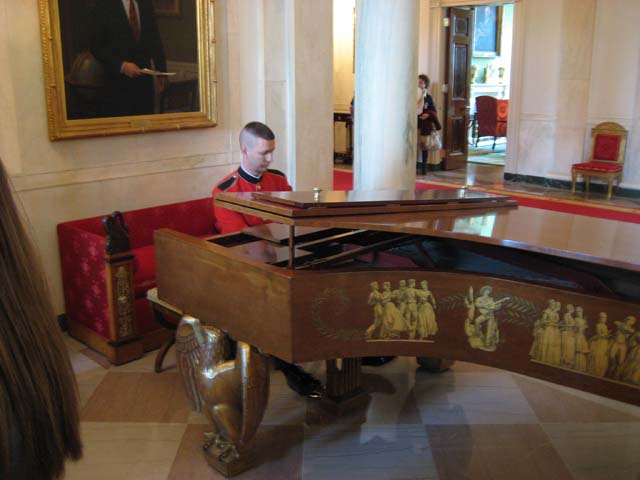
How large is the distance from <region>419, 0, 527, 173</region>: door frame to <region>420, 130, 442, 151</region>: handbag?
876 millimetres

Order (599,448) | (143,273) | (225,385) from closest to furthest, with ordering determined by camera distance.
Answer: (225,385)
(599,448)
(143,273)

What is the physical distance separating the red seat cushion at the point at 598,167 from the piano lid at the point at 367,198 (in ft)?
23.0

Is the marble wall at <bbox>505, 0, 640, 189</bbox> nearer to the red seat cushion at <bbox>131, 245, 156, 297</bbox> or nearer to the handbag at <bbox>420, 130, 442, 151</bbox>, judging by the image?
the handbag at <bbox>420, 130, 442, 151</bbox>

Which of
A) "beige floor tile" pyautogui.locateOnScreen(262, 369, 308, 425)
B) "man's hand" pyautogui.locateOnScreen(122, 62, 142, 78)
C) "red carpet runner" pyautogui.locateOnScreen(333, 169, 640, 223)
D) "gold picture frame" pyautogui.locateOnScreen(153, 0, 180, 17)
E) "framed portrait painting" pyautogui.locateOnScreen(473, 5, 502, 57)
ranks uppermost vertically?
"framed portrait painting" pyautogui.locateOnScreen(473, 5, 502, 57)

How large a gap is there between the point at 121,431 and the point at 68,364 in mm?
2638

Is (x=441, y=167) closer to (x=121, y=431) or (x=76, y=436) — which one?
(x=121, y=431)

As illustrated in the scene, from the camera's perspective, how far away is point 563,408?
12.5 feet

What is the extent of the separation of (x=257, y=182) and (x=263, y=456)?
1.66 meters

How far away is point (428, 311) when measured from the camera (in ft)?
8.36

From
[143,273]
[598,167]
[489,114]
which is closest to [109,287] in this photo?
[143,273]

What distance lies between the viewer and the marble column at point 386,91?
153 inches

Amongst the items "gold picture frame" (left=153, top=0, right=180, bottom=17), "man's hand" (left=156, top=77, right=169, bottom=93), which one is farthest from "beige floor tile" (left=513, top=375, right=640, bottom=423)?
"gold picture frame" (left=153, top=0, right=180, bottom=17)

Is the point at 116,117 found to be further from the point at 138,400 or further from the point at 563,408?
the point at 563,408

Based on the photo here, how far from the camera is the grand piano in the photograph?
2236 millimetres
